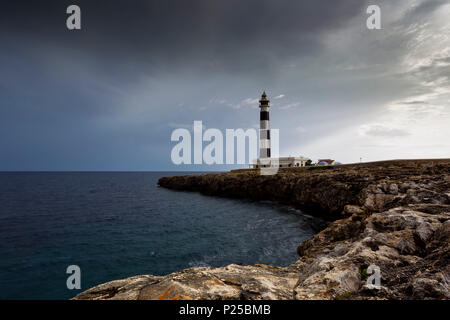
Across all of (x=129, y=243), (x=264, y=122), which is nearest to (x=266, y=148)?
(x=264, y=122)

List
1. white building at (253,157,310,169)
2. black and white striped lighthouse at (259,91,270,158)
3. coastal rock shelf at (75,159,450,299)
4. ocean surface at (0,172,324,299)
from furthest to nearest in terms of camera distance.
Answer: white building at (253,157,310,169) < black and white striped lighthouse at (259,91,270,158) < ocean surface at (0,172,324,299) < coastal rock shelf at (75,159,450,299)

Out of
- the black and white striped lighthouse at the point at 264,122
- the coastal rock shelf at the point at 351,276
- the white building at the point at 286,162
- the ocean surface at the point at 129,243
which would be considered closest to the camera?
the coastal rock shelf at the point at 351,276

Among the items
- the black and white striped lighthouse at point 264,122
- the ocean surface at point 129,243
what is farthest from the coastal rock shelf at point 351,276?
the black and white striped lighthouse at point 264,122

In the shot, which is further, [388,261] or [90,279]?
[90,279]

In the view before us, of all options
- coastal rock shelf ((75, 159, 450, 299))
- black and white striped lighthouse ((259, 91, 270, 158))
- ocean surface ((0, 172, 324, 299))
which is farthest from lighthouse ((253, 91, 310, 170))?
coastal rock shelf ((75, 159, 450, 299))

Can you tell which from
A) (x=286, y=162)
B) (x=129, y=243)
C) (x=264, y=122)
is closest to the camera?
(x=129, y=243)

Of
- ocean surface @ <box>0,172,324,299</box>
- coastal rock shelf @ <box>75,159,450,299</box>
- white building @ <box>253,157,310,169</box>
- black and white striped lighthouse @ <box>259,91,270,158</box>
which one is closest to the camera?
coastal rock shelf @ <box>75,159,450,299</box>

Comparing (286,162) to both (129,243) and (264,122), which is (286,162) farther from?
(129,243)

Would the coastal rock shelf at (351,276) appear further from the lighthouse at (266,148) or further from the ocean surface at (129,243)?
the lighthouse at (266,148)

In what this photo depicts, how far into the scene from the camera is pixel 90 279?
46.0 feet

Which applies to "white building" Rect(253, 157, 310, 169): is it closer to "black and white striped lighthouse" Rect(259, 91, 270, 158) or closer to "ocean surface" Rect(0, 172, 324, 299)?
"black and white striped lighthouse" Rect(259, 91, 270, 158)
